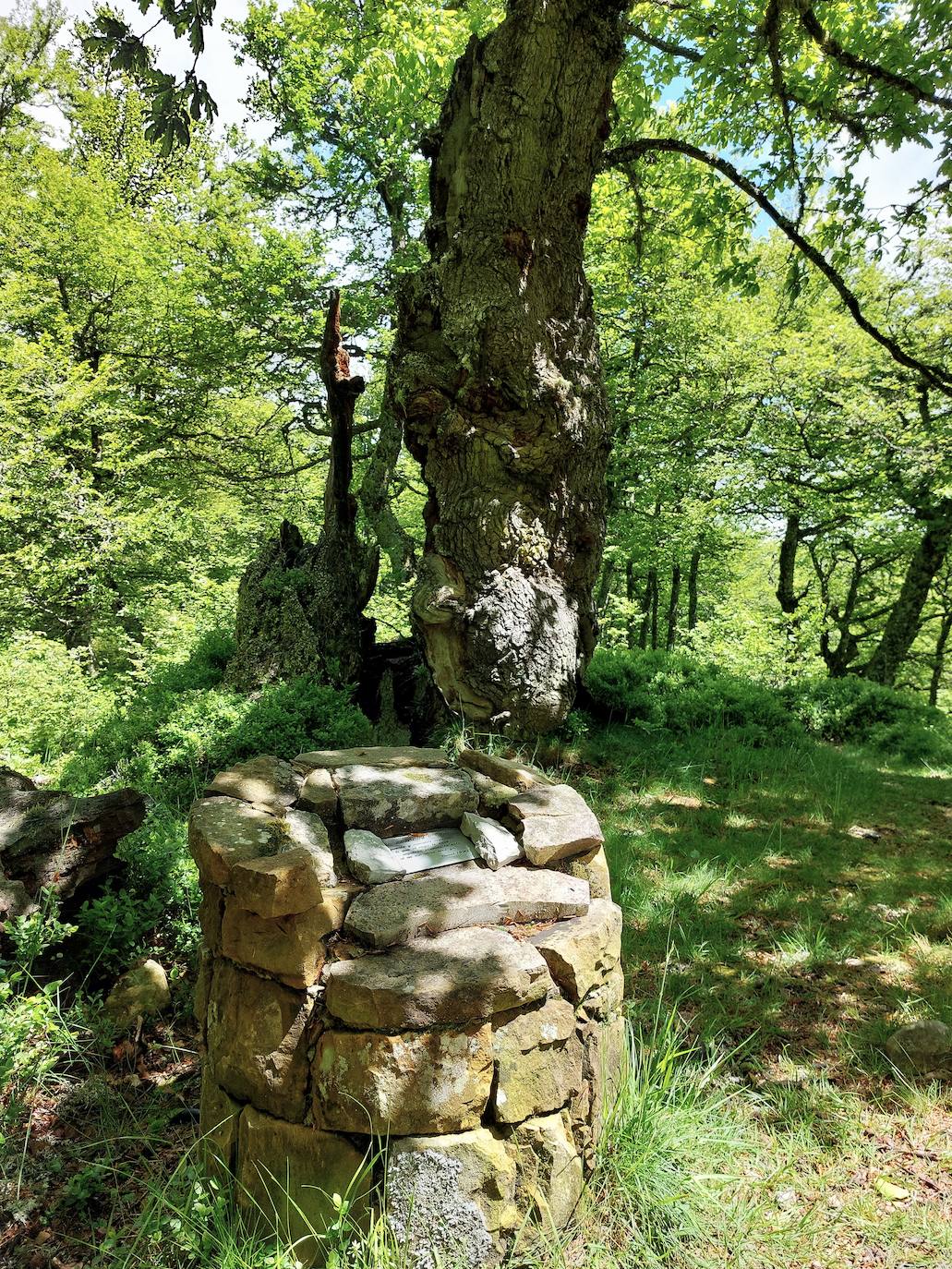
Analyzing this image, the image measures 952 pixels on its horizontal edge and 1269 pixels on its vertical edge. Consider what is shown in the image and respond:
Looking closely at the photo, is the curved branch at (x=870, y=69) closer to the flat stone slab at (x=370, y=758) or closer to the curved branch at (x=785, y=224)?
the curved branch at (x=785, y=224)

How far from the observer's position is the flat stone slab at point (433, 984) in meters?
1.93

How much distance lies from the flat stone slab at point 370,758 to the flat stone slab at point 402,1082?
1.37 m

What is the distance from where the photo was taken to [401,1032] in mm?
1938

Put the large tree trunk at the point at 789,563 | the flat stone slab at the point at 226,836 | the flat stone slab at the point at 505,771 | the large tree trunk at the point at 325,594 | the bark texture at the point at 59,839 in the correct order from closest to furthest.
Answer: the flat stone slab at the point at 226,836 → the bark texture at the point at 59,839 → the flat stone slab at the point at 505,771 → the large tree trunk at the point at 325,594 → the large tree trunk at the point at 789,563

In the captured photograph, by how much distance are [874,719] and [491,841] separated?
7033mm

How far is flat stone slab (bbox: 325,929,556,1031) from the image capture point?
1.93 metres

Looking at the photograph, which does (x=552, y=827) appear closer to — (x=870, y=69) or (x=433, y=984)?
(x=433, y=984)

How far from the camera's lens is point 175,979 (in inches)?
127

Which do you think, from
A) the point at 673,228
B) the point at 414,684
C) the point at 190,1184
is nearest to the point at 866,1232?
the point at 190,1184

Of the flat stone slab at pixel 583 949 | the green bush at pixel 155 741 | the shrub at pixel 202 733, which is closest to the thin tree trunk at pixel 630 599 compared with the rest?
the green bush at pixel 155 741

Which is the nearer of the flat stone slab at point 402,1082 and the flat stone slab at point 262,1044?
the flat stone slab at point 402,1082

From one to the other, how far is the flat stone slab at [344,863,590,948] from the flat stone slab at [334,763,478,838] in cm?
32

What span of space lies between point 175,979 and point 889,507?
1144 cm

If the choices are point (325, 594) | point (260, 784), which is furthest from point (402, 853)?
point (325, 594)
